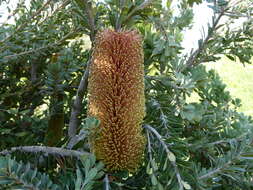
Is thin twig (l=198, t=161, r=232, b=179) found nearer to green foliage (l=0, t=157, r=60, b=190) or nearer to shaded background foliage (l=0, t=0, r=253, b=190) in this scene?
Answer: shaded background foliage (l=0, t=0, r=253, b=190)

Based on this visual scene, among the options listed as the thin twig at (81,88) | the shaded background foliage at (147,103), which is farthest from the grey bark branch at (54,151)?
the thin twig at (81,88)

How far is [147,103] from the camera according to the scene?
1.01 m

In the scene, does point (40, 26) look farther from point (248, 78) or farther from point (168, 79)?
point (248, 78)

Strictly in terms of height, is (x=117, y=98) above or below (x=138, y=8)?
below

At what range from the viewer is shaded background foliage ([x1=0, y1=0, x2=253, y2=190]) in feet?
2.65

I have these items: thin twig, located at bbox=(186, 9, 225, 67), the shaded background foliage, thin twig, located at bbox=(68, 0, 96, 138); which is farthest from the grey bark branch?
thin twig, located at bbox=(186, 9, 225, 67)

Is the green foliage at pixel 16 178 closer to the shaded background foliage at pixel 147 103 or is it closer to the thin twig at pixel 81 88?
the shaded background foliage at pixel 147 103

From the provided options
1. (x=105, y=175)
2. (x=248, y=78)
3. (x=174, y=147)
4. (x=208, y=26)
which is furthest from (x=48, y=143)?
(x=248, y=78)

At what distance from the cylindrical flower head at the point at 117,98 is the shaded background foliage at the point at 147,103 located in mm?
42

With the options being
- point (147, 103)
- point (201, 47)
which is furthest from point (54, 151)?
point (201, 47)

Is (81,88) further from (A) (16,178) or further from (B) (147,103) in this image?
(A) (16,178)

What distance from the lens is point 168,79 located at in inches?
38.3

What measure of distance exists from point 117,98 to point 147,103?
0.77 feet

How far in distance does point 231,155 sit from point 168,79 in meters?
0.24
